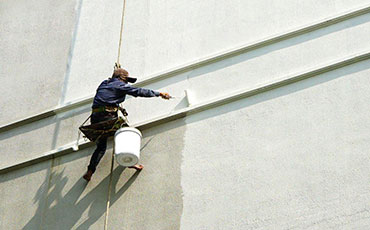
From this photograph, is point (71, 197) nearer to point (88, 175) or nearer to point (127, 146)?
point (88, 175)

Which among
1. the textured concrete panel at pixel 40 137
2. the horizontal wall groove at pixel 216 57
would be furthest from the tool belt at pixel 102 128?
the horizontal wall groove at pixel 216 57

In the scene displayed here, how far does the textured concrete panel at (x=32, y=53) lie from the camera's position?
10484 mm

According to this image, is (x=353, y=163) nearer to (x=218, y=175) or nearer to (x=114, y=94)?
(x=218, y=175)

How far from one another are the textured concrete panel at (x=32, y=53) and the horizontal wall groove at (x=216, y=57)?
0.58 feet

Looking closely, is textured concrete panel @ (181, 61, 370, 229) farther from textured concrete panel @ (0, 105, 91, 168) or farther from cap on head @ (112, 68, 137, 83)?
textured concrete panel @ (0, 105, 91, 168)

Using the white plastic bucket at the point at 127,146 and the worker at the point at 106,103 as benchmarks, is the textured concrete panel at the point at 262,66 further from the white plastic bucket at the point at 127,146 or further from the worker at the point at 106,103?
the white plastic bucket at the point at 127,146

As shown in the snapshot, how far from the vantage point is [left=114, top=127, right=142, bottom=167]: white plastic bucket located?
852 cm

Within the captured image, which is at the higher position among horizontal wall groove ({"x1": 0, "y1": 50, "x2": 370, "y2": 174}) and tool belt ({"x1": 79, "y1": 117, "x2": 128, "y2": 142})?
horizontal wall groove ({"x1": 0, "y1": 50, "x2": 370, "y2": 174})

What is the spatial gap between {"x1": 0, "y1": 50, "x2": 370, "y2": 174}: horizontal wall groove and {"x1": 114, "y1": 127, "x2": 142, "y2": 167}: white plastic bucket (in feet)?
2.09

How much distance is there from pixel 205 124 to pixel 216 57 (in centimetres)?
102

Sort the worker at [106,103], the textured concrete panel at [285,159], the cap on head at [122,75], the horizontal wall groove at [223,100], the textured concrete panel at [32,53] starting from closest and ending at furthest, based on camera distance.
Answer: the textured concrete panel at [285,159] < the horizontal wall groove at [223,100] < the worker at [106,103] < the cap on head at [122,75] < the textured concrete panel at [32,53]

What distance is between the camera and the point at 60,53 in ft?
35.5

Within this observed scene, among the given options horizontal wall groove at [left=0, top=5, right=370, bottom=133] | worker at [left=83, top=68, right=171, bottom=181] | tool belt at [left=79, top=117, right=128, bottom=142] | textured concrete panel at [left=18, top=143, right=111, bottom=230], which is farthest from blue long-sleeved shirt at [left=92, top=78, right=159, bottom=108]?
horizontal wall groove at [left=0, top=5, right=370, bottom=133]

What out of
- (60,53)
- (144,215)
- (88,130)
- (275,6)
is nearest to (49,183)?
(88,130)
